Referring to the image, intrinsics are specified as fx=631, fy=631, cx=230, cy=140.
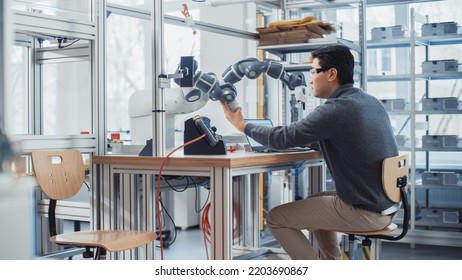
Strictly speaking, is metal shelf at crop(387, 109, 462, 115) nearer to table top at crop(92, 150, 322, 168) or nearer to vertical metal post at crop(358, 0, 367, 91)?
vertical metal post at crop(358, 0, 367, 91)

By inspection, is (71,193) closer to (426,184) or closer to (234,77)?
(234,77)

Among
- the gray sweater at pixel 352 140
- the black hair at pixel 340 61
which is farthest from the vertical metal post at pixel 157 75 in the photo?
the black hair at pixel 340 61

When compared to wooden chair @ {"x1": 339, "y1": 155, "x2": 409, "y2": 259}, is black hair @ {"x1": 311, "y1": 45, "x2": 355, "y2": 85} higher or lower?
higher

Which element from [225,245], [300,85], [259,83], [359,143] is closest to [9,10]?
[225,245]

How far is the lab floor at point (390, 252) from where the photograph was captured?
4477mm

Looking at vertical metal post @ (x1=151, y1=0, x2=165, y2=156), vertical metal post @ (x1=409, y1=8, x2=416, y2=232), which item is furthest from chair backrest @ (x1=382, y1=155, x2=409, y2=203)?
vertical metal post @ (x1=409, y1=8, x2=416, y2=232)

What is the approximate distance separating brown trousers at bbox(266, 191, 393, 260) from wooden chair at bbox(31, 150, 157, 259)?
63cm

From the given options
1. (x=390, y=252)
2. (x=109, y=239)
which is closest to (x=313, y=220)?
(x=109, y=239)

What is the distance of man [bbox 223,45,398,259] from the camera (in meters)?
2.84

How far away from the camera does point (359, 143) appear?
285 cm

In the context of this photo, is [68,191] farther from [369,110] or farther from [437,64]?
[437,64]

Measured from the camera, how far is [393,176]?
2.88 m

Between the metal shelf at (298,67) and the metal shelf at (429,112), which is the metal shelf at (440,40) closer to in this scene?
the metal shelf at (429,112)

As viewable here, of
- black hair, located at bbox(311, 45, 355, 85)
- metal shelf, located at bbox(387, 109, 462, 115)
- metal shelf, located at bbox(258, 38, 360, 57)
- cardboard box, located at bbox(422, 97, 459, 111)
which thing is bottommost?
metal shelf, located at bbox(387, 109, 462, 115)
